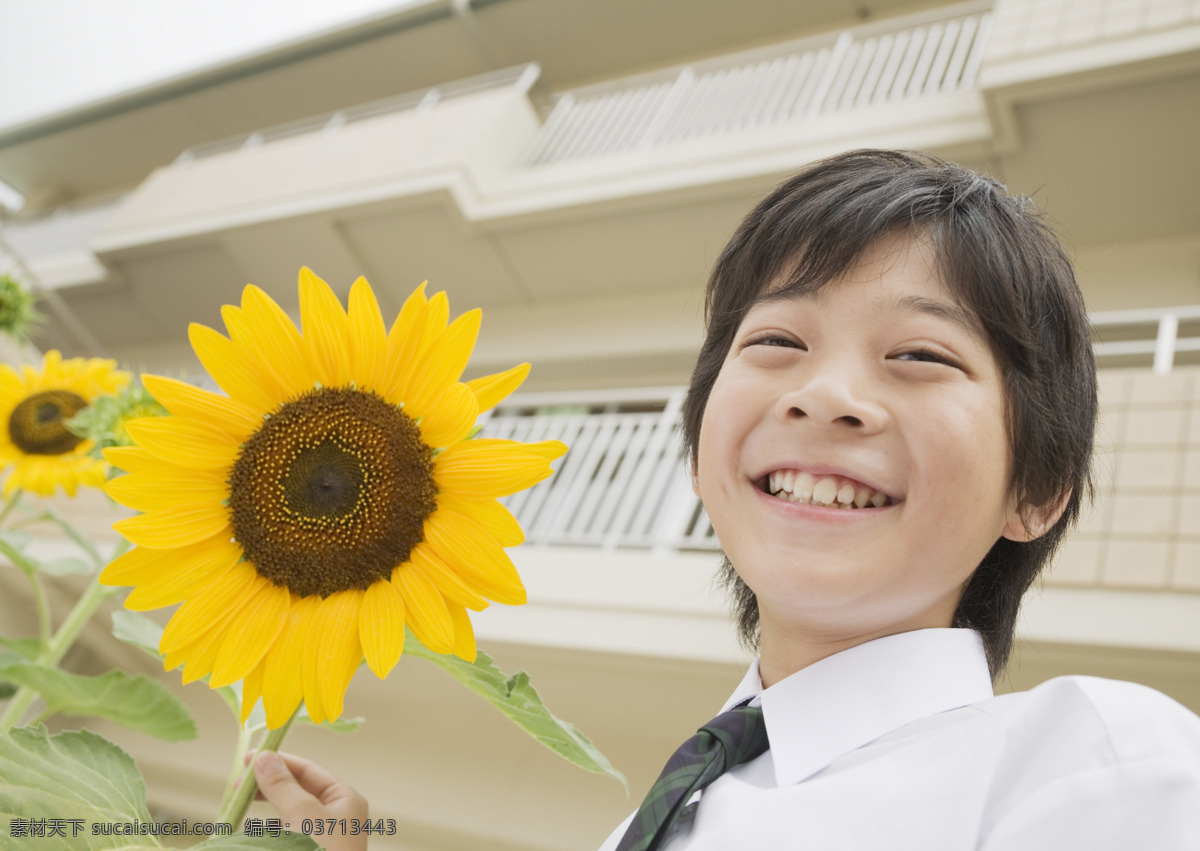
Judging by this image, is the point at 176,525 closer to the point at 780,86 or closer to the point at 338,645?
the point at 338,645

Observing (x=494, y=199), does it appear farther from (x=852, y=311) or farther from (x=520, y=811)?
(x=852, y=311)

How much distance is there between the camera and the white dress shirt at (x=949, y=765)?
561 mm

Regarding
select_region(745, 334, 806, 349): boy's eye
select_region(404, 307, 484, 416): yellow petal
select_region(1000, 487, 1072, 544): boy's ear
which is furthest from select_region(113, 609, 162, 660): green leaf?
select_region(1000, 487, 1072, 544): boy's ear

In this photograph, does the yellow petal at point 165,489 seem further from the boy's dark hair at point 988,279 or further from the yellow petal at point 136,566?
the boy's dark hair at point 988,279

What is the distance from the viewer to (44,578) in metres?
4.48

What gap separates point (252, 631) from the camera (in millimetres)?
747

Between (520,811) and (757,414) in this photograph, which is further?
(520,811)

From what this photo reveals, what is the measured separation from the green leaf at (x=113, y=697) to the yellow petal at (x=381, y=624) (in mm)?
374

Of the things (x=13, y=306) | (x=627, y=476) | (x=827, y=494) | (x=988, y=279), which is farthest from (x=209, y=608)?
(x=627, y=476)

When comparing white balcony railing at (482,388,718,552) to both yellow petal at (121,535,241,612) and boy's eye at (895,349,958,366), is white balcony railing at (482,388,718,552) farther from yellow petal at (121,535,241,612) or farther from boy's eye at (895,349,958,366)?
yellow petal at (121,535,241,612)

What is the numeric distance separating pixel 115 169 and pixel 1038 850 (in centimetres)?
1201

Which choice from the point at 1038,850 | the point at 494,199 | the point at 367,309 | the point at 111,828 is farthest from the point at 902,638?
the point at 494,199

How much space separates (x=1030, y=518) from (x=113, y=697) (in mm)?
1078

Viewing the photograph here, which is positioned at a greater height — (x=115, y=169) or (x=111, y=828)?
(x=115, y=169)
